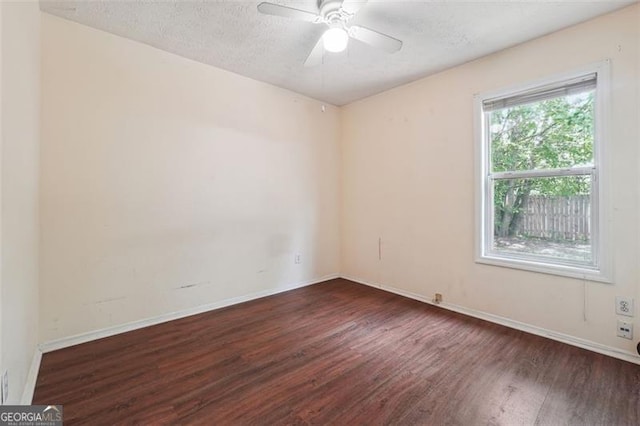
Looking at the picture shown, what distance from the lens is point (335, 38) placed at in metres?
1.88

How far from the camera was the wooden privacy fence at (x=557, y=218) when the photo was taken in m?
2.28

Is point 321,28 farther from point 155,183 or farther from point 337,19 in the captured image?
point 155,183

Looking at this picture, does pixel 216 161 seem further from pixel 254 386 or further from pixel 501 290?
pixel 501 290

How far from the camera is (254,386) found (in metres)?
1.77

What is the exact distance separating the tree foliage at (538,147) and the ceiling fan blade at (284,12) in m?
2.02

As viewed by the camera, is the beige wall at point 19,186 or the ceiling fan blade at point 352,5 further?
the ceiling fan blade at point 352,5

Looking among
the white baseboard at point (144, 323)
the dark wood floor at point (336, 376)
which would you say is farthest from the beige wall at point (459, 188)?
the white baseboard at point (144, 323)

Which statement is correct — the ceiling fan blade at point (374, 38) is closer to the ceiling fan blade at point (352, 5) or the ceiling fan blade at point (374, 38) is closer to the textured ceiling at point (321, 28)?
the ceiling fan blade at point (352, 5)

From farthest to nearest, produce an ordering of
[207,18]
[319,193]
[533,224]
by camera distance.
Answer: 1. [319,193]
2. [533,224]
3. [207,18]

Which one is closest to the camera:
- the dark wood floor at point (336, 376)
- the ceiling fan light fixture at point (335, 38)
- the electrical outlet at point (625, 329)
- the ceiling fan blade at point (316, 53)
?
the dark wood floor at point (336, 376)

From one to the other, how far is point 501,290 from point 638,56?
6.64 ft

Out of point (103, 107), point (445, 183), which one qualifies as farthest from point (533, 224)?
point (103, 107)

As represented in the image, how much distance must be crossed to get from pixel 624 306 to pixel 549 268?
1.57ft

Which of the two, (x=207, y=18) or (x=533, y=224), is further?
(x=533, y=224)
